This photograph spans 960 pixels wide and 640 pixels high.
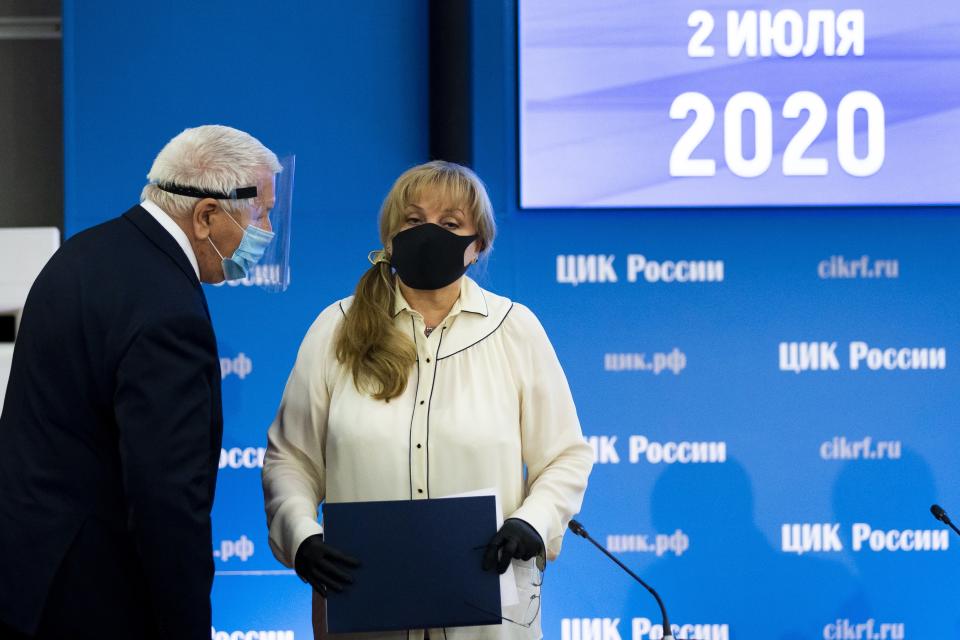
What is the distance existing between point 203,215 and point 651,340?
73.6 inches

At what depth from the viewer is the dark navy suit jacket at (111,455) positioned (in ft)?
5.15

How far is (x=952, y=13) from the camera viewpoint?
11.1 ft

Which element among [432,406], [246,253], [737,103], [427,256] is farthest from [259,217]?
[737,103]

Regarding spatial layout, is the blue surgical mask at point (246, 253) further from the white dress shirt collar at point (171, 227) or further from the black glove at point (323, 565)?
the black glove at point (323, 565)

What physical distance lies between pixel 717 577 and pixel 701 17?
1.75 m

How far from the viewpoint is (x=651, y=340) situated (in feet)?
11.0

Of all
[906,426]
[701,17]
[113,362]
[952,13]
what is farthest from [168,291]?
[952,13]

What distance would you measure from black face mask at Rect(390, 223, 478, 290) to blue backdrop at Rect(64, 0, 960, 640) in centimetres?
124

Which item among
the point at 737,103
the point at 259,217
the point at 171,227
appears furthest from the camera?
the point at 737,103

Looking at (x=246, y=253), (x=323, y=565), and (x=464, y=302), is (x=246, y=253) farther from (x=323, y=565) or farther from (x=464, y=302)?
(x=323, y=565)

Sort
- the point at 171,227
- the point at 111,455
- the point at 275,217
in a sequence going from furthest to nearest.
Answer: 1. the point at 275,217
2. the point at 171,227
3. the point at 111,455

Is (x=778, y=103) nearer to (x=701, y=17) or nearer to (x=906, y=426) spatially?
(x=701, y=17)

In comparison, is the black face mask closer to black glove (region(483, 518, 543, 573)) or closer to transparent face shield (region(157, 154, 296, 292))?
transparent face shield (region(157, 154, 296, 292))

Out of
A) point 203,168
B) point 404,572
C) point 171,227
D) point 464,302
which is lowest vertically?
point 404,572
